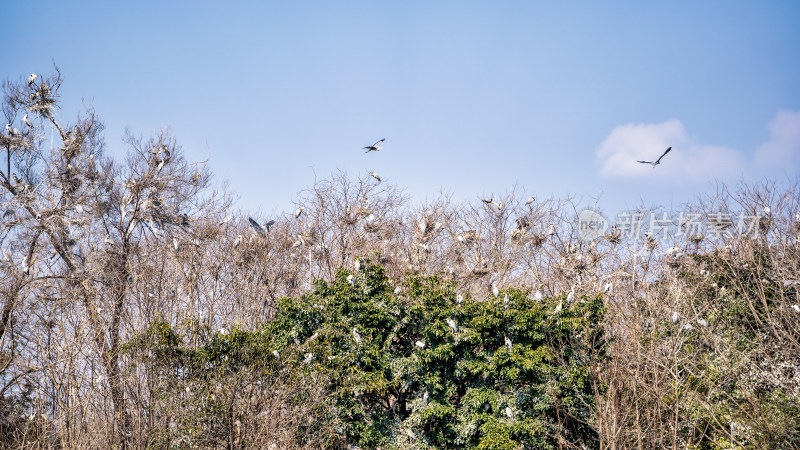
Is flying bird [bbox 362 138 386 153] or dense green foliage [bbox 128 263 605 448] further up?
flying bird [bbox 362 138 386 153]

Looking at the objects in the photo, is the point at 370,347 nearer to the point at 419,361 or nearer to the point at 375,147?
the point at 419,361

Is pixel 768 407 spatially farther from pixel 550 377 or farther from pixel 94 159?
pixel 94 159

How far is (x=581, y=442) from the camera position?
33.1 ft

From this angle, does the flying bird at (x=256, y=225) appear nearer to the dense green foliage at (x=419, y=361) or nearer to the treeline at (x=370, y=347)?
the treeline at (x=370, y=347)

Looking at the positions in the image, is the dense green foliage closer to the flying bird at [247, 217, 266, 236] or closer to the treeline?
the treeline

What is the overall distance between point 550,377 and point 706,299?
523 cm

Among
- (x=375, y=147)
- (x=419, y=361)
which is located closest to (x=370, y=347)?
(x=419, y=361)

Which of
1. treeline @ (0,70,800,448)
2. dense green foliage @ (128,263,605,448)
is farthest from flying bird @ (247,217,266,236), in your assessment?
dense green foliage @ (128,263,605,448)

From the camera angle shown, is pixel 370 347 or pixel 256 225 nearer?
pixel 370 347

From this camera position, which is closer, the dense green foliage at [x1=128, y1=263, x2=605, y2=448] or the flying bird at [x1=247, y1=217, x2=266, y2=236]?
the dense green foliage at [x1=128, y1=263, x2=605, y2=448]

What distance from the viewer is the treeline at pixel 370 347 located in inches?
375

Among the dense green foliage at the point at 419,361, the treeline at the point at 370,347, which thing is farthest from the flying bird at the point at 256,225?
the dense green foliage at the point at 419,361

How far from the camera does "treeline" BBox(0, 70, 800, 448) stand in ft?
31.2

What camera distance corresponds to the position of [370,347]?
1085cm
